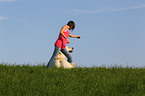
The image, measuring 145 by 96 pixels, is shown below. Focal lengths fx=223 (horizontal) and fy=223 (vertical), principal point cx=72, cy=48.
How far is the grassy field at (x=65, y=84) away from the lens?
7363mm

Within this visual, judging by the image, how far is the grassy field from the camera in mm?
7363

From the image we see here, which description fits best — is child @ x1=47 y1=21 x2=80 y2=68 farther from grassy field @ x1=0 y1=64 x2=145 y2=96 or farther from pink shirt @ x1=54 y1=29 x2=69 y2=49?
grassy field @ x1=0 y1=64 x2=145 y2=96

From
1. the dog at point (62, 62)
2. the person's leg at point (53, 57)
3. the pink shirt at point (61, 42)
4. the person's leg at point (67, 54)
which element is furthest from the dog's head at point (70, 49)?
the person's leg at point (53, 57)

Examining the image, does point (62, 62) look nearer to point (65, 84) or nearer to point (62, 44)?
point (62, 44)

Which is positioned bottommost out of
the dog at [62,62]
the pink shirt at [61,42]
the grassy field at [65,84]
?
the grassy field at [65,84]

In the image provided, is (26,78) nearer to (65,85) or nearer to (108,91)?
(65,85)

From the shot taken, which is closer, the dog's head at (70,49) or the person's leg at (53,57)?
the person's leg at (53,57)

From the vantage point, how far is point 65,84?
7.93m

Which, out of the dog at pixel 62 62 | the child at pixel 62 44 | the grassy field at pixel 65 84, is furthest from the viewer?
the dog at pixel 62 62

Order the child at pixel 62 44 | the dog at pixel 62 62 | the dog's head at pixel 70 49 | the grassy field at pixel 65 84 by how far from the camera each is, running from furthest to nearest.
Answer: the dog's head at pixel 70 49, the dog at pixel 62 62, the child at pixel 62 44, the grassy field at pixel 65 84

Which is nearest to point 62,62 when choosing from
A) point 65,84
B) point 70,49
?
point 70,49

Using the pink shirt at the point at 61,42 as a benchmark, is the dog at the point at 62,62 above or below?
below

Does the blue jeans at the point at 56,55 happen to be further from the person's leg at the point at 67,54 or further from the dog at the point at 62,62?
the dog at the point at 62,62

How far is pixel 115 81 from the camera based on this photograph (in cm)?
820
